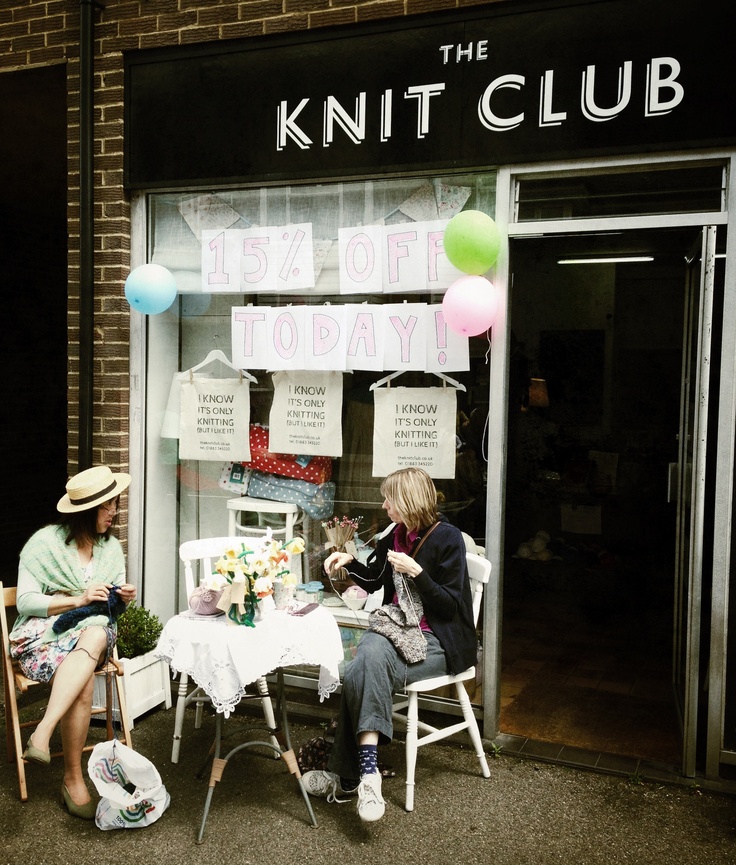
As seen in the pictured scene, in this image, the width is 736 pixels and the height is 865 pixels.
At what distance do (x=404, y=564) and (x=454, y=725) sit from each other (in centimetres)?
86

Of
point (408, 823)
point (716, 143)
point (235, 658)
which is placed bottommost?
point (408, 823)

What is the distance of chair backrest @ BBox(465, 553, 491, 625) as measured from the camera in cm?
389

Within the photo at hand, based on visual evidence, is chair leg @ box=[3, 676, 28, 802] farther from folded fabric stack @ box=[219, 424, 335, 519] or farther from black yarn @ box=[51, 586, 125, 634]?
folded fabric stack @ box=[219, 424, 335, 519]

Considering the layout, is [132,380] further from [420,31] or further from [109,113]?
[420,31]

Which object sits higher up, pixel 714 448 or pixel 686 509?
pixel 714 448

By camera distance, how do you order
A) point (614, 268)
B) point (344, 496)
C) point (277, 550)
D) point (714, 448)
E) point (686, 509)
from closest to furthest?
1. point (277, 550)
2. point (714, 448)
3. point (686, 509)
4. point (344, 496)
5. point (614, 268)

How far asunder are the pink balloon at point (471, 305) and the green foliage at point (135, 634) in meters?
2.24

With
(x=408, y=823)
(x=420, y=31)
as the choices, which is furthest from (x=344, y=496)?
(x=420, y=31)

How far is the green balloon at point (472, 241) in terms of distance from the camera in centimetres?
384

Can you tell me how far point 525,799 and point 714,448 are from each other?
177cm

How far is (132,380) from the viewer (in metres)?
4.89

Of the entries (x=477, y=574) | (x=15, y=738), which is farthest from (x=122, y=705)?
(x=477, y=574)

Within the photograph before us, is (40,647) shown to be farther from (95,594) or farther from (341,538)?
(341,538)

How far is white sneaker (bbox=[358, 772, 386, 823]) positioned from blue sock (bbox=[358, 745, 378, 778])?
0.02 metres
